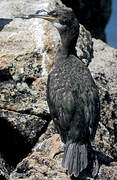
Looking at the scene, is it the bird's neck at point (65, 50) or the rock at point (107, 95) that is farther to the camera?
the rock at point (107, 95)

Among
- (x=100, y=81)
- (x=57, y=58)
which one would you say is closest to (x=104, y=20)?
(x=100, y=81)

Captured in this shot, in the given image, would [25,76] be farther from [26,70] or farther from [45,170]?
[45,170]

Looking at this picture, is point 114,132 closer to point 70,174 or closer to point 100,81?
point 100,81

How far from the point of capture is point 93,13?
42.7 feet

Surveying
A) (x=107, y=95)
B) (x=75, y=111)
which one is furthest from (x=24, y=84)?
(x=75, y=111)

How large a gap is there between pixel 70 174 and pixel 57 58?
1745mm

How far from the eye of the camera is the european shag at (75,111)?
5625 millimetres

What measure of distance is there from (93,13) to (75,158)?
7920mm

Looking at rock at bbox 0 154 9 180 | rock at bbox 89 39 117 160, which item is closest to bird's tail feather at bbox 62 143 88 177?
rock at bbox 0 154 9 180

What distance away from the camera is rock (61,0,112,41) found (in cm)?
1258

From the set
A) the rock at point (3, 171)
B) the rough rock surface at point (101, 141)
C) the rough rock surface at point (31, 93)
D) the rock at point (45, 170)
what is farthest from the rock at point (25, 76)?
the rock at point (45, 170)

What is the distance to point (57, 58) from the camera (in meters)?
6.62

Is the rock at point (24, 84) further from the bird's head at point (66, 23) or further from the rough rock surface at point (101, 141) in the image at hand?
the bird's head at point (66, 23)

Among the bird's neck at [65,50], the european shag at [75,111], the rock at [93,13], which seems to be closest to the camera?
the european shag at [75,111]
